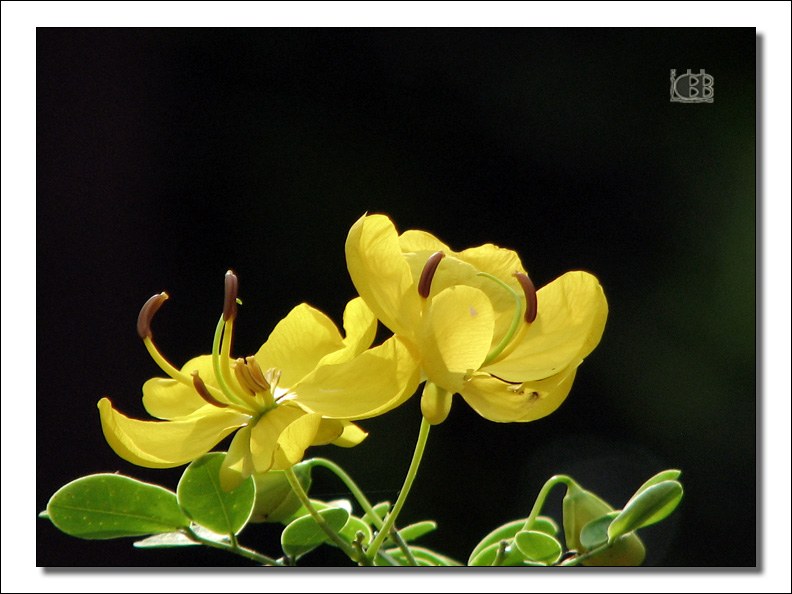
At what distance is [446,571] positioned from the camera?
3.87 ft

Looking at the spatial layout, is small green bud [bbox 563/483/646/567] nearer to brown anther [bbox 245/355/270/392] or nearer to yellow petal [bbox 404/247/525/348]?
yellow petal [bbox 404/247/525/348]

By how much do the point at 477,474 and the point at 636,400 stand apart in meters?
0.26

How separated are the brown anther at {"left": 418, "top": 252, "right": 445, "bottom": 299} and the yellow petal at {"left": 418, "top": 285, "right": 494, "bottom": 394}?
0.04 ft

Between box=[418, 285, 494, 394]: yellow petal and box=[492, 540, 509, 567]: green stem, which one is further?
box=[492, 540, 509, 567]: green stem

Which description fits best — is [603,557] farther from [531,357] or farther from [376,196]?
[376,196]

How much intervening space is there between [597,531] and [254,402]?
0.35 metres

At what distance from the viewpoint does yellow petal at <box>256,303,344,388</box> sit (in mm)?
934

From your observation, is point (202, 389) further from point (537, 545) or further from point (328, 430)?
point (537, 545)

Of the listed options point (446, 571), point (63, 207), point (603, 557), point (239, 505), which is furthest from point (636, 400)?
point (63, 207)

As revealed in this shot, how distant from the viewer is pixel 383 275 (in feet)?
2.66

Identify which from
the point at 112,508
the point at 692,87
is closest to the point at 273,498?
the point at 112,508

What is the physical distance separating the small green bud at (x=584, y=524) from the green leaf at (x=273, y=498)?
0.86 feet

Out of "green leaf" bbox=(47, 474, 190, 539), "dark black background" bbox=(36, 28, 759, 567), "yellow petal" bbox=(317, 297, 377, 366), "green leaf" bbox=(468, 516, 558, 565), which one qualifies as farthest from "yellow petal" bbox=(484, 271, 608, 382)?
"dark black background" bbox=(36, 28, 759, 567)

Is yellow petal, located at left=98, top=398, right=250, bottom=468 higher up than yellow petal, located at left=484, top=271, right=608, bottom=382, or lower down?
lower down
